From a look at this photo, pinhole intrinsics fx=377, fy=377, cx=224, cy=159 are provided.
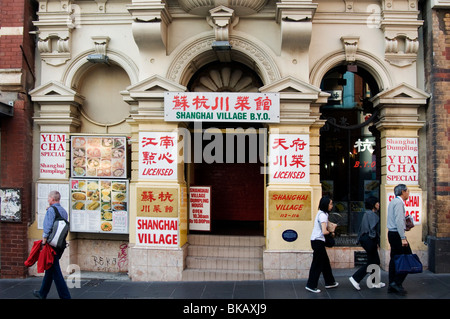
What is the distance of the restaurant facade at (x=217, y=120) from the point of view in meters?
8.30

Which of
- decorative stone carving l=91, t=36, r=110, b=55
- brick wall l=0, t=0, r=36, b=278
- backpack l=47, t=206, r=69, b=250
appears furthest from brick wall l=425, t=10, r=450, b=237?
brick wall l=0, t=0, r=36, b=278

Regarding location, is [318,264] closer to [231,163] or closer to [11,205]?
[231,163]

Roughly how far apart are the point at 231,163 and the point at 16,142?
568cm

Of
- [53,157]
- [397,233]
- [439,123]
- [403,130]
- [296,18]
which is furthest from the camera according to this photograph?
[53,157]

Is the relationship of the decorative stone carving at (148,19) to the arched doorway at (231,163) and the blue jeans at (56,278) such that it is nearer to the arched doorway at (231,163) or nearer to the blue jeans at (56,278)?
the arched doorway at (231,163)

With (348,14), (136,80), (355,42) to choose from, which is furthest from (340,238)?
(136,80)

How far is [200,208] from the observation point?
940 centimetres

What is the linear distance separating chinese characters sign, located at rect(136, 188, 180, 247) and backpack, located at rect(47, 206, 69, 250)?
78.0 inches

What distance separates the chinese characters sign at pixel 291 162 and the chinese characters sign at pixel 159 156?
7.26 feet

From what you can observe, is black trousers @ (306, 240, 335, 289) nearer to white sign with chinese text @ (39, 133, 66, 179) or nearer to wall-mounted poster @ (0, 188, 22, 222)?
white sign with chinese text @ (39, 133, 66, 179)

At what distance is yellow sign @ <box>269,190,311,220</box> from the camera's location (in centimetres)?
823

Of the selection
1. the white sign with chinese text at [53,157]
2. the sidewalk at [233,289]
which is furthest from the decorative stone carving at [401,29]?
the white sign with chinese text at [53,157]

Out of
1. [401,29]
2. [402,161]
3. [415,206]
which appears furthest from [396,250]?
[401,29]

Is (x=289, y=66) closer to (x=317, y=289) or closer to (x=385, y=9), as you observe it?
(x=385, y=9)
